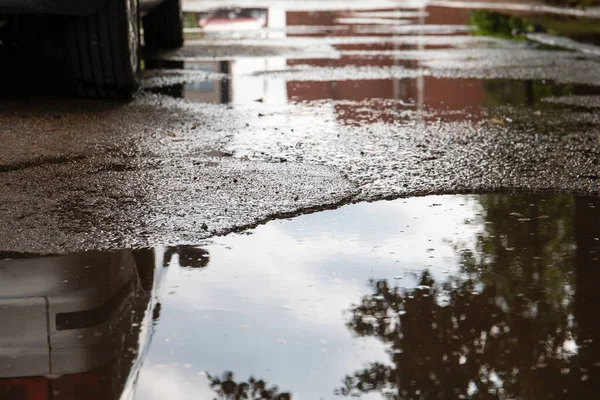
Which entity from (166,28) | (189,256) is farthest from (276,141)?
(166,28)

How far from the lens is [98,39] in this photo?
6.70 m

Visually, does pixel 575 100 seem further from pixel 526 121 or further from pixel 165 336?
pixel 165 336

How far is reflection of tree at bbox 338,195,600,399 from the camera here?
2.54 metres

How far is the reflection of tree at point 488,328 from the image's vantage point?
254 centimetres

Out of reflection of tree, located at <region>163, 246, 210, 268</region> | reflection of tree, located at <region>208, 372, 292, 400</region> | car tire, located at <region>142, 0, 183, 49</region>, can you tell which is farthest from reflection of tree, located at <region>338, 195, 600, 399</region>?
car tire, located at <region>142, 0, 183, 49</region>

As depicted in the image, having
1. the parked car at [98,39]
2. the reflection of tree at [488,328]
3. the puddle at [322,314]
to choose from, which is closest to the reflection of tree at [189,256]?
the puddle at [322,314]

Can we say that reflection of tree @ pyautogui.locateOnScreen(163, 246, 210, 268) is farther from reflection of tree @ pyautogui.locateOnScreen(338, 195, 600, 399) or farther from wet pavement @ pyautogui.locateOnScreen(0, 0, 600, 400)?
reflection of tree @ pyautogui.locateOnScreen(338, 195, 600, 399)

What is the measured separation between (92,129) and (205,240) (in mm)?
2524

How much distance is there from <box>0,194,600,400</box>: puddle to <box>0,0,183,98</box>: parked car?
2.99m

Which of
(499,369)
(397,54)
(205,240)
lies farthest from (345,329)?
(397,54)

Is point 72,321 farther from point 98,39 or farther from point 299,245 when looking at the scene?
point 98,39

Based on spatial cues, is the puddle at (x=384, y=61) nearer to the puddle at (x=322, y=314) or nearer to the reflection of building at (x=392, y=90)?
the reflection of building at (x=392, y=90)

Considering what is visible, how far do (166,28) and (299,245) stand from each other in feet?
27.2

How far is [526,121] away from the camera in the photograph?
6449 mm
